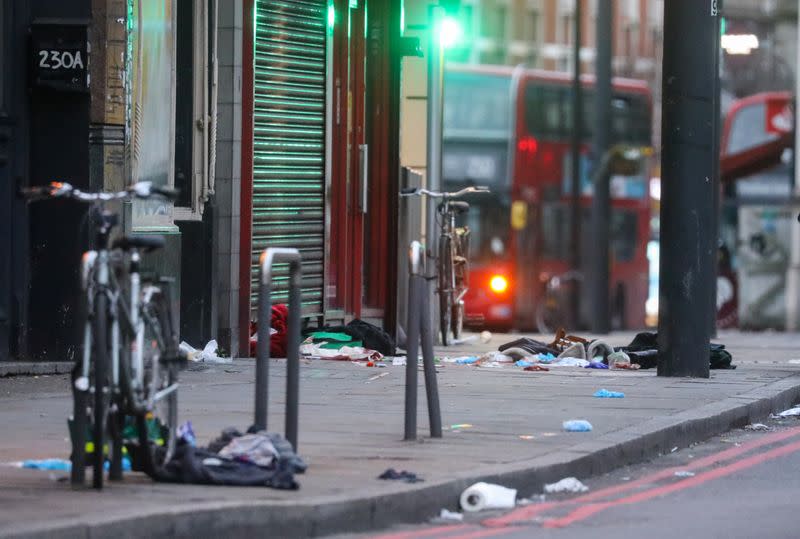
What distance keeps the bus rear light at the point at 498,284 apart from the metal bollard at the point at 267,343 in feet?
90.2

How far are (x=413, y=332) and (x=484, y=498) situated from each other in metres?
1.51

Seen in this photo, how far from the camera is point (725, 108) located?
56.0m

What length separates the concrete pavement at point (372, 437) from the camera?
7.26 metres

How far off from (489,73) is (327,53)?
2004cm

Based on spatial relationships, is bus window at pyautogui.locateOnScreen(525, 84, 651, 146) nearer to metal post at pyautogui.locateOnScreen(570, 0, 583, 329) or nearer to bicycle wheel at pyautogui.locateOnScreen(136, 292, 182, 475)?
metal post at pyautogui.locateOnScreen(570, 0, 583, 329)

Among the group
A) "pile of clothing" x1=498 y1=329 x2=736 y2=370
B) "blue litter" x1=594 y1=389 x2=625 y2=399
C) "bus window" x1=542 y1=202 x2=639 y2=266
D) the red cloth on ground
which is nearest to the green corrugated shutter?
the red cloth on ground

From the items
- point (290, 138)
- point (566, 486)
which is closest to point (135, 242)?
point (566, 486)

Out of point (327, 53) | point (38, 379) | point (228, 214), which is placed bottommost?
point (38, 379)

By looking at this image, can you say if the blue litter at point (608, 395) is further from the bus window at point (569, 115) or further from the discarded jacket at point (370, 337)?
the bus window at point (569, 115)

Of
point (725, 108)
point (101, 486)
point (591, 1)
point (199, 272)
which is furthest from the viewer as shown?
point (591, 1)

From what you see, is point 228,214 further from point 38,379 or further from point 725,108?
point 725,108

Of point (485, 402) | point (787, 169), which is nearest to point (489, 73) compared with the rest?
point (787, 169)

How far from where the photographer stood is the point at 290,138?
16469mm

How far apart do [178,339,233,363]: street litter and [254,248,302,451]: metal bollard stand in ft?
18.6
